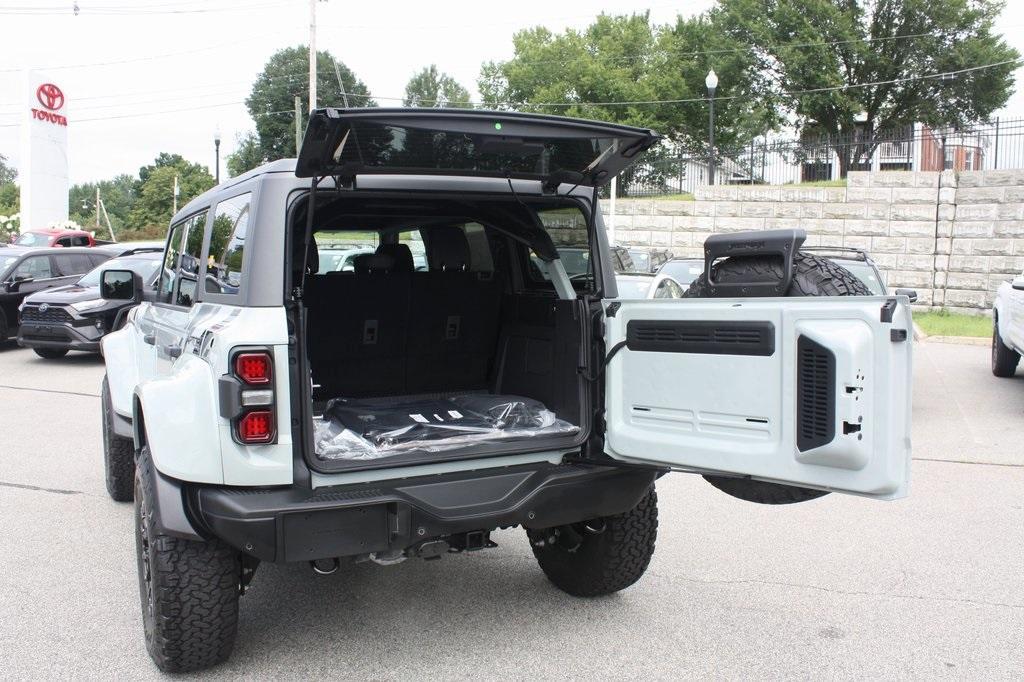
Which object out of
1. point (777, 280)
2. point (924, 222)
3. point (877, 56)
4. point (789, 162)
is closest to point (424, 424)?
point (777, 280)

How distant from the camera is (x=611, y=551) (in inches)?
165

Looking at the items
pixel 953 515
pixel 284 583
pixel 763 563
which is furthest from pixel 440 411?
pixel 953 515

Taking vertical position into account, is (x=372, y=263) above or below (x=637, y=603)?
above

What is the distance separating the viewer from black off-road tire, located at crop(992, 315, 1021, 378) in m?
11.6

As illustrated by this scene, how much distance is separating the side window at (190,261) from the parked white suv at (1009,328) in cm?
866

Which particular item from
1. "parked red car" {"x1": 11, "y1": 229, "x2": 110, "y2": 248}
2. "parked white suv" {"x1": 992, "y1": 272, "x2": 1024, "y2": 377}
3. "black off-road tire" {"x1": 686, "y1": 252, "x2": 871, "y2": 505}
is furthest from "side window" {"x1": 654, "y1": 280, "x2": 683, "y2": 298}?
"parked red car" {"x1": 11, "y1": 229, "x2": 110, "y2": 248}

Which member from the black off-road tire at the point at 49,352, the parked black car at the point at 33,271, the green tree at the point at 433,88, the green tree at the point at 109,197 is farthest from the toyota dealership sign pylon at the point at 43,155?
the green tree at the point at 109,197

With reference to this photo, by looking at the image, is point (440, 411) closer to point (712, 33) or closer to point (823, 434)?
point (823, 434)

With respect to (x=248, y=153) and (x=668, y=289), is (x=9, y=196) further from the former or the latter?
(x=668, y=289)

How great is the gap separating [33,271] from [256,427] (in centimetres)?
1409

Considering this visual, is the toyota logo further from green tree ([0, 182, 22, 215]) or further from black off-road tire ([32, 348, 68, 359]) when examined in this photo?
green tree ([0, 182, 22, 215])

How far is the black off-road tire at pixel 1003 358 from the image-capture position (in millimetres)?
11578

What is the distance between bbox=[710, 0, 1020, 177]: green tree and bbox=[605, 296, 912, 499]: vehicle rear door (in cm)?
3778

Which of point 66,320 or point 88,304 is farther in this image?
point 88,304
